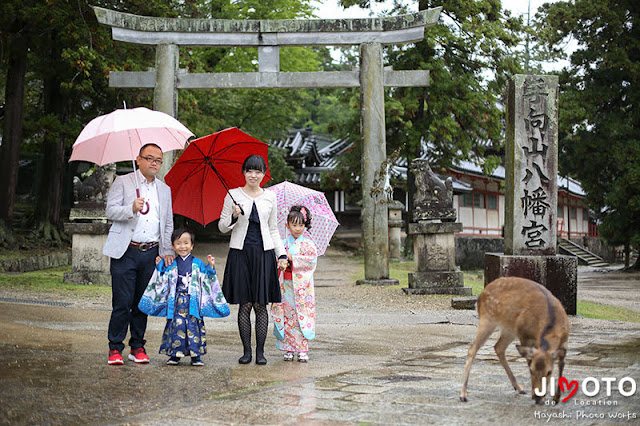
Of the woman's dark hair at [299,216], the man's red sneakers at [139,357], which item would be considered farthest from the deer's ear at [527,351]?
the man's red sneakers at [139,357]

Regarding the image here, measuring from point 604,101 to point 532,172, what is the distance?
1675 cm

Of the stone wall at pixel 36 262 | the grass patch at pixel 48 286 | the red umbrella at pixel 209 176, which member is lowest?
the grass patch at pixel 48 286

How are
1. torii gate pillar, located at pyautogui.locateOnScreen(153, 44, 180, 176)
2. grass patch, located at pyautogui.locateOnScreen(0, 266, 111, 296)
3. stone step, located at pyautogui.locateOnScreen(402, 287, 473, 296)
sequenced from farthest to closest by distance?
1. torii gate pillar, located at pyautogui.locateOnScreen(153, 44, 180, 176)
2. stone step, located at pyautogui.locateOnScreen(402, 287, 473, 296)
3. grass patch, located at pyautogui.locateOnScreen(0, 266, 111, 296)

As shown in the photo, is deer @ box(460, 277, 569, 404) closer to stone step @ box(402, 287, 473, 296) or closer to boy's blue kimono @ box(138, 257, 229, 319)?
boy's blue kimono @ box(138, 257, 229, 319)

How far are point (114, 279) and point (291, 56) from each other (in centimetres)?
2200

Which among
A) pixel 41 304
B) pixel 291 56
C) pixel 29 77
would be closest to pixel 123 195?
pixel 41 304

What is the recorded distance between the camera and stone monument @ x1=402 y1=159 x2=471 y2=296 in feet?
43.1

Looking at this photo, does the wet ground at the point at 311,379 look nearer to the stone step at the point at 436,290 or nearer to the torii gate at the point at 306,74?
the stone step at the point at 436,290

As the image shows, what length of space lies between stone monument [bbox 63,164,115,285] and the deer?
10409 millimetres

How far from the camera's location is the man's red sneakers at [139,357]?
5840 mm

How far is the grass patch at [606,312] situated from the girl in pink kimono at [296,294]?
617 cm

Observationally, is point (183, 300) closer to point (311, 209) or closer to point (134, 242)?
point (134, 242)

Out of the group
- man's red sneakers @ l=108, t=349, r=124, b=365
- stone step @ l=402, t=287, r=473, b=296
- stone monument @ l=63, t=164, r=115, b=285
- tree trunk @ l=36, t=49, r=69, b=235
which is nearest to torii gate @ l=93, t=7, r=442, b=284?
stone step @ l=402, t=287, r=473, b=296

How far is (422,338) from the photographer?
25.5 feet
